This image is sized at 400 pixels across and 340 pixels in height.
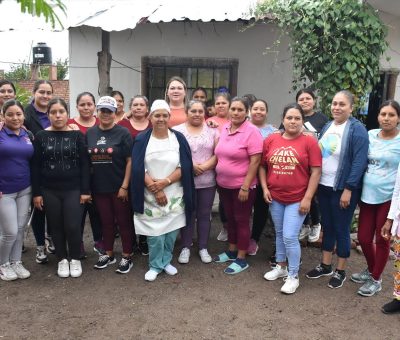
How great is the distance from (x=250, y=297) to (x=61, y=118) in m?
2.41

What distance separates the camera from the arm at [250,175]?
3990 millimetres

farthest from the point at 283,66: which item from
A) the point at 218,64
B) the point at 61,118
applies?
the point at 61,118

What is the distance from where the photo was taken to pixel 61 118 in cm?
385

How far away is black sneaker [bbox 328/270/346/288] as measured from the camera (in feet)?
12.8

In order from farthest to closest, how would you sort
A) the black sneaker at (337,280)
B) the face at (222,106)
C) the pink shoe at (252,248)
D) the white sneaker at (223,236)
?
the white sneaker at (223,236)
the face at (222,106)
the pink shoe at (252,248)
the black sneaker at (337,280)

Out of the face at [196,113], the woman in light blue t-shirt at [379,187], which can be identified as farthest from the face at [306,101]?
the face at [196,113]

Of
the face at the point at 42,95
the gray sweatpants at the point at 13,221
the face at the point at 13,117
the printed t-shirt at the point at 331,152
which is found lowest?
the gray sweatpants at the point at 13,221

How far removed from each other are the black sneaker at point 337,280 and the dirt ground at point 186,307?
55mm

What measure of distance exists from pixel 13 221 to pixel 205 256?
1.96 metres

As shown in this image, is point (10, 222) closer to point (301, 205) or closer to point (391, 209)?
point (301, 205)

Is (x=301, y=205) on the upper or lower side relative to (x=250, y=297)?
upper

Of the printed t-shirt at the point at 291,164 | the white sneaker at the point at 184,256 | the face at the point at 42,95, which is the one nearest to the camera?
the printed t-shirt at the point at 291,164

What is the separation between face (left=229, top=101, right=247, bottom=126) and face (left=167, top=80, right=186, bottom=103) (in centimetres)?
73

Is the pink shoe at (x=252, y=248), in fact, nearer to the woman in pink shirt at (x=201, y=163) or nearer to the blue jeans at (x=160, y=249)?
the woman in pink shirt at (x=201, y=163)
